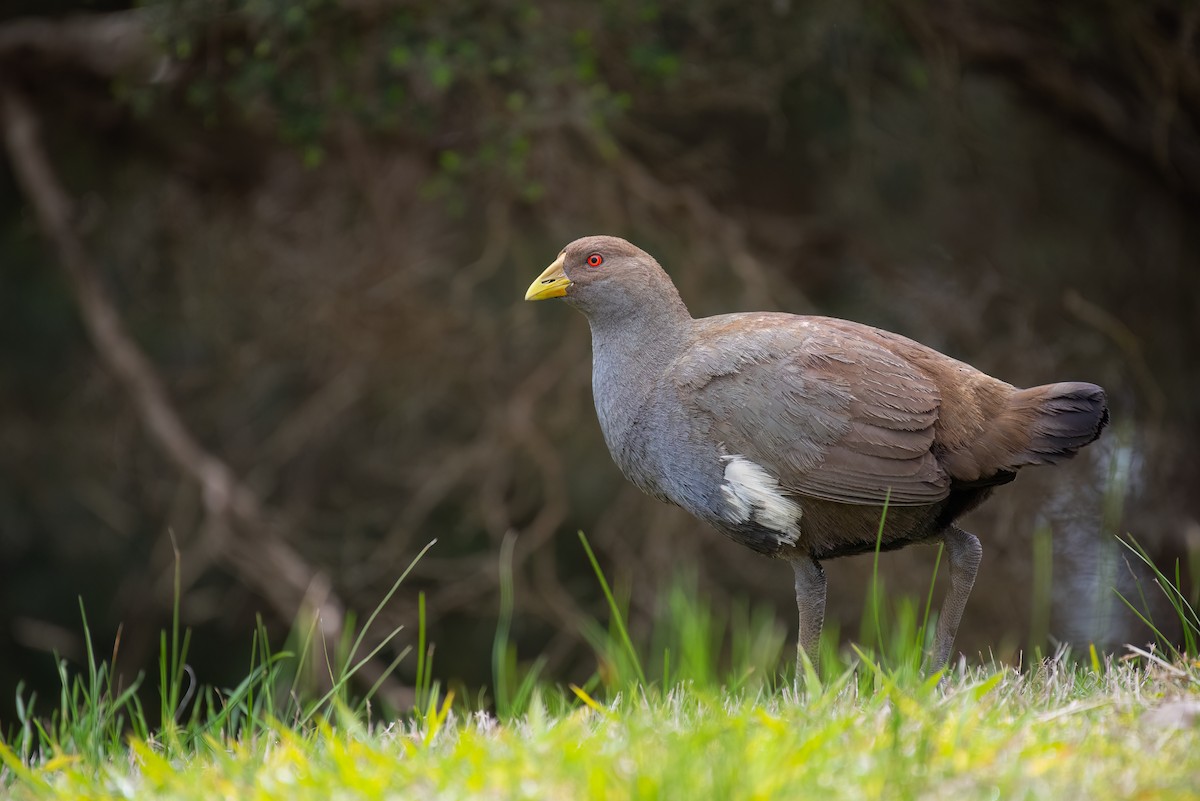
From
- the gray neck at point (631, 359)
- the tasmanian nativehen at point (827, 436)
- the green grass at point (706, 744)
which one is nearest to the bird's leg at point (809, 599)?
the tasmanian nativehen at point (827, 436)

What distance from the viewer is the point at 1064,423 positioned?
3740mm

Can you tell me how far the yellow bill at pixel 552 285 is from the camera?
173 inches

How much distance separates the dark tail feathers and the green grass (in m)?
0.43

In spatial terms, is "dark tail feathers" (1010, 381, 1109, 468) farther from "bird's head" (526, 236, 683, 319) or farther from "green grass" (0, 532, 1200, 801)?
"bird's head" (526, 236, 683, 319)

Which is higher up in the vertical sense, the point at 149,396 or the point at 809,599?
the point at 809,599

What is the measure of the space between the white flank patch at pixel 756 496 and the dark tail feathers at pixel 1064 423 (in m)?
0.66

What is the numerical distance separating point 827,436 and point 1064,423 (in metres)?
0.66

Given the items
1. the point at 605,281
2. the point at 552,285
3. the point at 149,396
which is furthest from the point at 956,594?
the point at 149,396

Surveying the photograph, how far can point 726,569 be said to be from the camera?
319 inches

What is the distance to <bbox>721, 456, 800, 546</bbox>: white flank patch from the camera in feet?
12.7

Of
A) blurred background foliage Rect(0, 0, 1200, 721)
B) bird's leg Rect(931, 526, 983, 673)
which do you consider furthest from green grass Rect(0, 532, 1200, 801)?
blurred background foliage Rect(0, 0, 1200, 721)

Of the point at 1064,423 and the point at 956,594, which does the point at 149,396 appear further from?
the point at 1064,423

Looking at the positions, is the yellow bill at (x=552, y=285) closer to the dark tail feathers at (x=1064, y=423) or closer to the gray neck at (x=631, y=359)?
the gray neck at (x=631, y=359)

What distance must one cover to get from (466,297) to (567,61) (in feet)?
7.36
